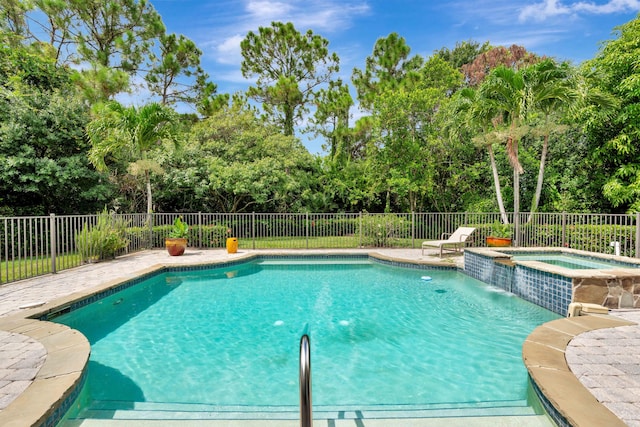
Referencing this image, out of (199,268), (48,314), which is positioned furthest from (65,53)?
(48,314)

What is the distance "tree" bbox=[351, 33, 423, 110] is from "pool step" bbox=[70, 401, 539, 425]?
765 inches

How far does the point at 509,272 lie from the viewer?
248 inches

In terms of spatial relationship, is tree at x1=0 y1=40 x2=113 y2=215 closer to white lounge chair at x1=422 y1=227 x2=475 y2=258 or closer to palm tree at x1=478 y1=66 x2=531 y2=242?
white lounge chair at x1=422 y1=227 x2=475 y2=258

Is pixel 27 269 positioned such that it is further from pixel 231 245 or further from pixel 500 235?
pixel 500 235

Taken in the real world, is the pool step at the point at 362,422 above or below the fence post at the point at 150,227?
below

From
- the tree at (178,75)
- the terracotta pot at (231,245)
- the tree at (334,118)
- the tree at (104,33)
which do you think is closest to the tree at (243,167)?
the tree at (334,118)

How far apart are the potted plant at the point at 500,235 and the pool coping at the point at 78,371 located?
22.5ft

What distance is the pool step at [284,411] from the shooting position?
2441mm

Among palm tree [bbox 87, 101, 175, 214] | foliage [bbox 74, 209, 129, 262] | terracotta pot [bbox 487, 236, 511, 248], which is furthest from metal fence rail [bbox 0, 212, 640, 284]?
palm tree [bbox 87, 101, 175, 214]

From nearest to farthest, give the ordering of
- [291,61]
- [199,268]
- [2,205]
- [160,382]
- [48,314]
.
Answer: [160,382], [48,314], [199,268], [2,205], [291,61]

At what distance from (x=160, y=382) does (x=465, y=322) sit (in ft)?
12.8

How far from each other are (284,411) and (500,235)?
35.3 feet

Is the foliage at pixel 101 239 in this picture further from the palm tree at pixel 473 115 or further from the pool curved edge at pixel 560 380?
the palm tree at pixel 473 115

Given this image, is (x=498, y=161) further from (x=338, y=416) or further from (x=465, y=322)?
(x=338, y=416)
